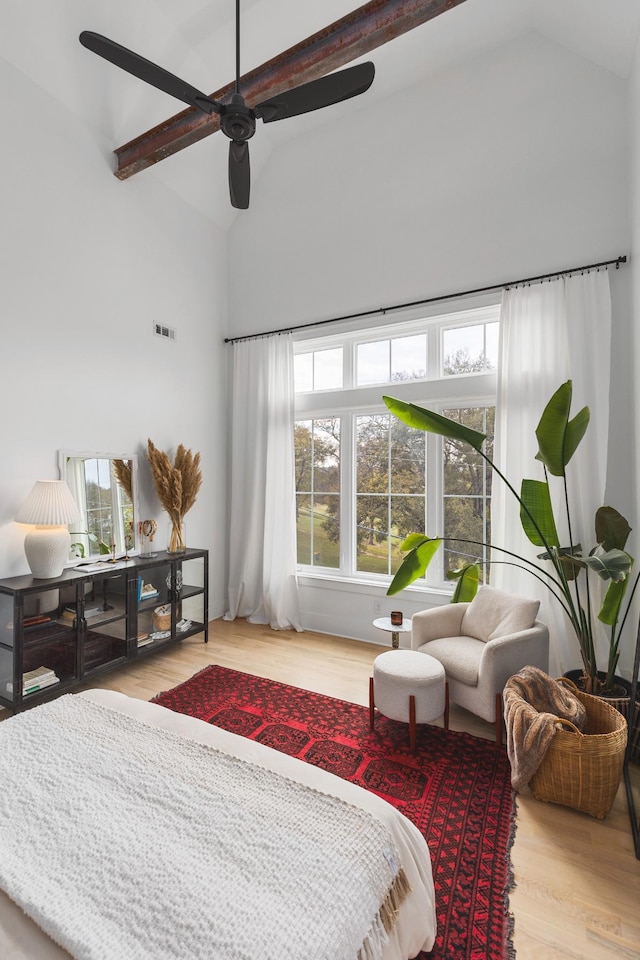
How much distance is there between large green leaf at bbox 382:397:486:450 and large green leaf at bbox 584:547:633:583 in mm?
810

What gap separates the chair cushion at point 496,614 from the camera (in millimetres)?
2666

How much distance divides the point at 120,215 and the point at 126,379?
1305 mm

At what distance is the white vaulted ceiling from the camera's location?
2865mm

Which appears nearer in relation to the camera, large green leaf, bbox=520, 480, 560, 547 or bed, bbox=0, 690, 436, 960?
bed, bbox=0, 690, 436, 960

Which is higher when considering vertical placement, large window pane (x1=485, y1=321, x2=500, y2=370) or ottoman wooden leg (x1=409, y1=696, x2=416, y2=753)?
large window pane (x1=485, y1=321, x2=500, y2=370)

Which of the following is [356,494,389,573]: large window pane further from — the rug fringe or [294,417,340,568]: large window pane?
the rug fringe

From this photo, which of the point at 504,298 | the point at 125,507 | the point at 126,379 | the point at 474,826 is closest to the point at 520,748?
the point at 474,826

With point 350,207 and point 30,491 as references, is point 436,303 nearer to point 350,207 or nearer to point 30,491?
point 350,207

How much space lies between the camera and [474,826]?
1907mm

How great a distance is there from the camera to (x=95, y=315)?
11.5 ft

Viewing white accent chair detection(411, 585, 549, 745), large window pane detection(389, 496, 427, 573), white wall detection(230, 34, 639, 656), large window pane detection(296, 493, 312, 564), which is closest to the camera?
white accent chair detection(411, 585, 549, 745)

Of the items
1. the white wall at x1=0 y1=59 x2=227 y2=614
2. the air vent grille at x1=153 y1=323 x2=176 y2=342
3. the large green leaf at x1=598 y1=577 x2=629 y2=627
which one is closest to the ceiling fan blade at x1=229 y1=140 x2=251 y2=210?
the white wall at x1=0 y1=59 x2=227 y2=614

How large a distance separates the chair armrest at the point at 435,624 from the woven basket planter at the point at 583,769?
A: 0.99 meters

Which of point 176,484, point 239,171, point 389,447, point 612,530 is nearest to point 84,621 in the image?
point 176,484
